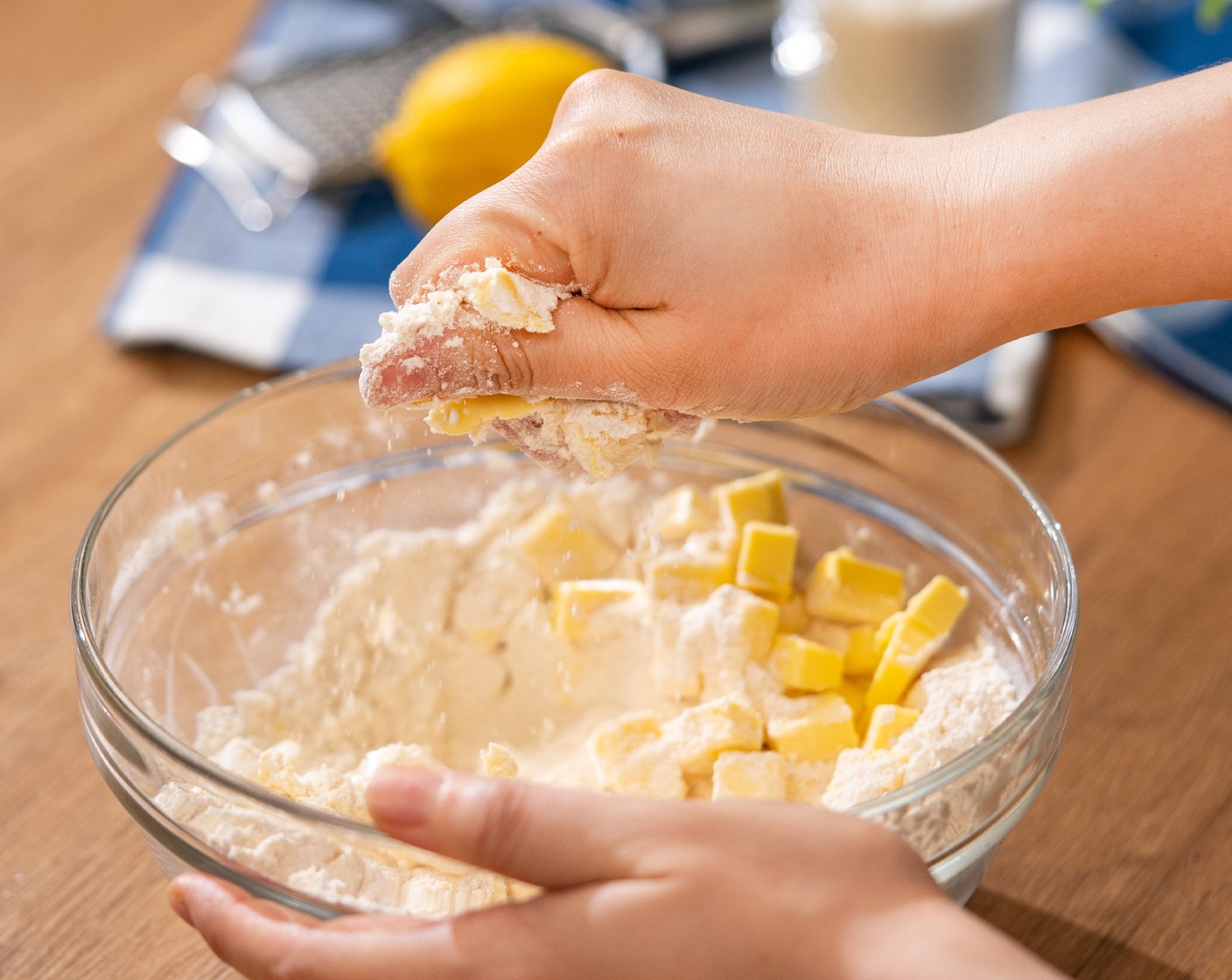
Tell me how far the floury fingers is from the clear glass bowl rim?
7.0 inches

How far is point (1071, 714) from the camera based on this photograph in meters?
0.83

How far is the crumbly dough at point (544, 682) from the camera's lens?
0.69m

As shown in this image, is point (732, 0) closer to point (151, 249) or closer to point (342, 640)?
point (151, 249)

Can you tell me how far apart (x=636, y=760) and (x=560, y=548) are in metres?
0.19

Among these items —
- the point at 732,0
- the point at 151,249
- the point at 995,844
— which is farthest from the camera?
the point at 732,0

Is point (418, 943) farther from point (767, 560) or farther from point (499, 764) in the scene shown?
point (767, 560)

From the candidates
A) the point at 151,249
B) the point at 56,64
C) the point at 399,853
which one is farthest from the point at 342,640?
the point at 56,64

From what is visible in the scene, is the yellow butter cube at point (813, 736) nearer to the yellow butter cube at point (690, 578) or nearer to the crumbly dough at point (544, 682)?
the crumbly dough at point (544, 682)

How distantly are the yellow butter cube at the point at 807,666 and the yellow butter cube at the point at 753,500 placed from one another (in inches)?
3.9

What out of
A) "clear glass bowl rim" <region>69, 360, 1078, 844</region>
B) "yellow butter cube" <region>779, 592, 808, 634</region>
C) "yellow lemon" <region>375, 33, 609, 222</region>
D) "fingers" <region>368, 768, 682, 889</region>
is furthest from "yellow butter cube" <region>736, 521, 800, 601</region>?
"yellow lemon" <region>375, 33, 609, 222</region>

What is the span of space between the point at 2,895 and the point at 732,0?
1234mm

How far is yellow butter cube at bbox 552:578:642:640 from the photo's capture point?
809 mm

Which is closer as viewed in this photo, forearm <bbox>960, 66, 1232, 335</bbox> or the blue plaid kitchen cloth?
forearm <bbox>960, 66, 1232, 335</bbox>

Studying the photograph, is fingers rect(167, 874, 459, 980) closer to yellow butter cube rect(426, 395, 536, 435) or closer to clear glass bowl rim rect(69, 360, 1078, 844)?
clear glass bowl rim rect(69, 360, 1078, 844)
